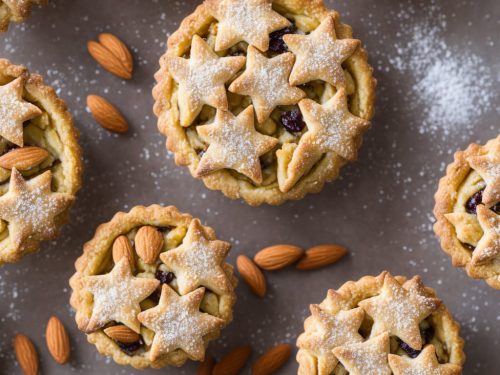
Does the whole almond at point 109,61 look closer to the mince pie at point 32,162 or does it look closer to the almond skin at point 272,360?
the mince pie at point 32,162

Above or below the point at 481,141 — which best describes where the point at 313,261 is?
below

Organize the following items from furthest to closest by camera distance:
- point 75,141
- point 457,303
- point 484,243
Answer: point 457,303
point 75,141
point 484,243

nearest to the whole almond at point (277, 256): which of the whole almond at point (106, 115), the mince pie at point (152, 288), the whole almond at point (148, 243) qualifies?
the mince pie at point (152, 288)

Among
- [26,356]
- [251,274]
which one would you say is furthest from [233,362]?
[26,356]

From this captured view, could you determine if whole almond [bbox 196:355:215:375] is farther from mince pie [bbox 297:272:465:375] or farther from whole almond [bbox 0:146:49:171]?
whole almond [bbox 0:146:49:171]

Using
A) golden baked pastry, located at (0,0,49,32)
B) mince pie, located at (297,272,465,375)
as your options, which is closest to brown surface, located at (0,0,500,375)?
golden baked pastry, located at (0,0,49,32)

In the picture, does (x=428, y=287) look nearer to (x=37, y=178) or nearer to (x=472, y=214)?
(x=472, y=214)

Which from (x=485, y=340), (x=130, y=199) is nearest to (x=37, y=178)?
(x=130, y=199)
